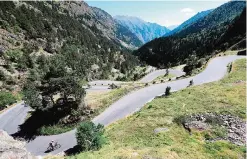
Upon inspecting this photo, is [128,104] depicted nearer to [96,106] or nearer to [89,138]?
[96,106]

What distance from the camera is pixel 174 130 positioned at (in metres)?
29.7

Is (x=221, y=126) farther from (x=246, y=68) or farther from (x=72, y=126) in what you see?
(x=246, y=68)

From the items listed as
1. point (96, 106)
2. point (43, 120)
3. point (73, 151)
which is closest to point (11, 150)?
point (73, 151)

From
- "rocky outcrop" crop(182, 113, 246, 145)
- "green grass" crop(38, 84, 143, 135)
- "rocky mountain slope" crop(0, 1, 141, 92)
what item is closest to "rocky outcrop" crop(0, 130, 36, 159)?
"rocky outcrop" crop(182, 113, 246, 145)

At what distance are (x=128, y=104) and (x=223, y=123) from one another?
17908 millimetres

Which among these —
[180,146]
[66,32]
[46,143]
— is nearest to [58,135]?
[46,143]

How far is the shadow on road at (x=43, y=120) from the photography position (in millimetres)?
40781

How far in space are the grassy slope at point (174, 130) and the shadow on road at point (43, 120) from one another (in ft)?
37.7

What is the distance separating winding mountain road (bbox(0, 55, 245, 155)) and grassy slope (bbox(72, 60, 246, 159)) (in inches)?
198

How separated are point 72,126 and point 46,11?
14699cm

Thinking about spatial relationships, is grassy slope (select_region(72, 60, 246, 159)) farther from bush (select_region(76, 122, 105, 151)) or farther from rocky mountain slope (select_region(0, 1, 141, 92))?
rocky mountain slope (select_region(0, 1, 141, 92))

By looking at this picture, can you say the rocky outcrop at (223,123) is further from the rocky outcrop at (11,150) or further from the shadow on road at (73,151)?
the rocky outcrop at (11,150)

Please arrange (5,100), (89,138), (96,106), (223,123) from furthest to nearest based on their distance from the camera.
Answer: (5,100), (96,106), (223,123), (89,138)

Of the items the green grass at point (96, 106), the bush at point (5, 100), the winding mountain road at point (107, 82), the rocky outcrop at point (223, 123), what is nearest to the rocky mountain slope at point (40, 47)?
the winding mountain road at point (107, 82)
